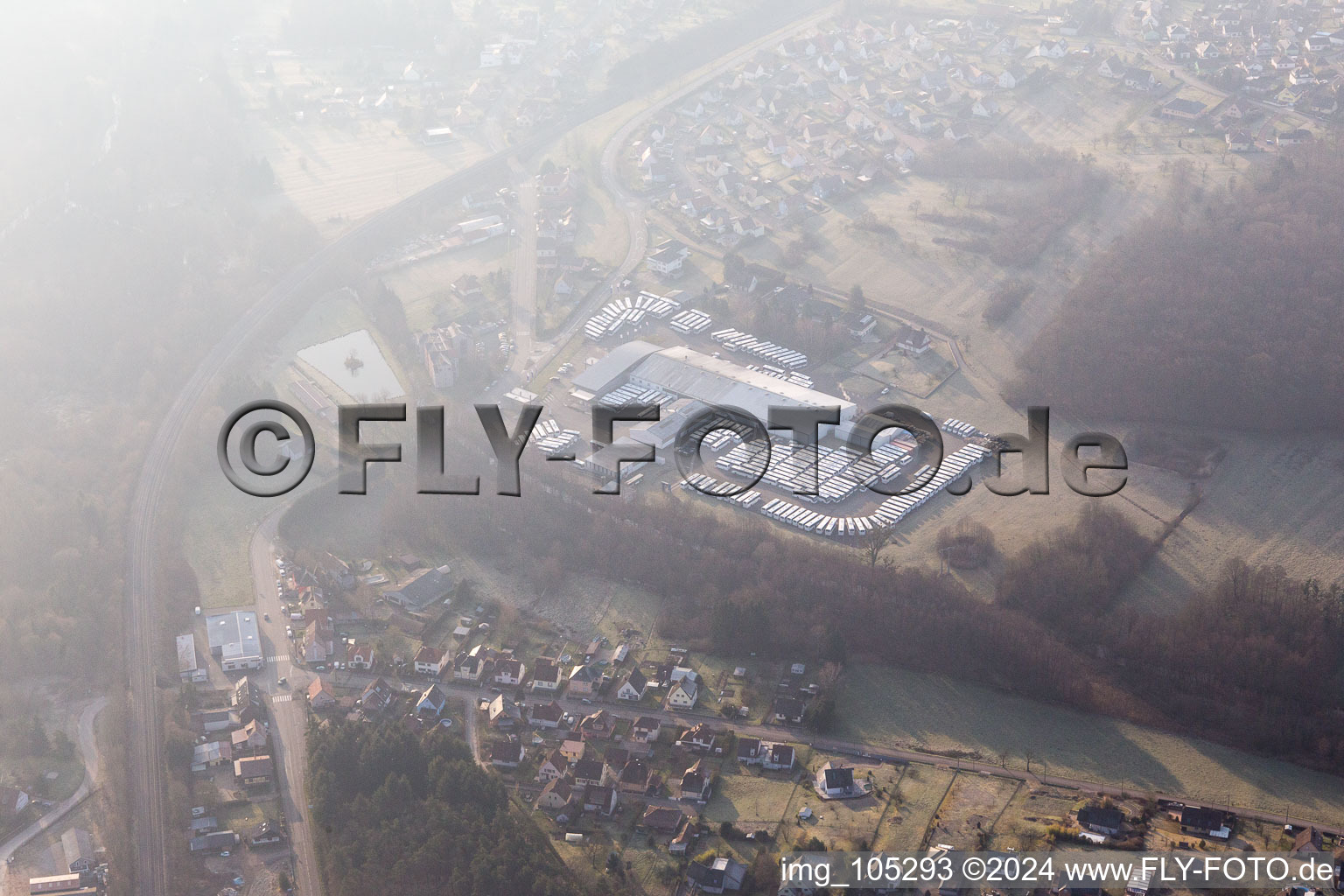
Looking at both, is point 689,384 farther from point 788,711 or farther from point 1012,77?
point 1012,77

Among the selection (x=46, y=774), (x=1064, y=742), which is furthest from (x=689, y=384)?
(x=46, y=774)

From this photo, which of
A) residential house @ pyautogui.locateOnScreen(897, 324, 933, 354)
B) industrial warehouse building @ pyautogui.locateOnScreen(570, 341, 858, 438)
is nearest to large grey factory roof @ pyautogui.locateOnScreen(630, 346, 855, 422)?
industrial warehouse building @ pyautogui.locateOnScreen(570, 341, 858, 438)

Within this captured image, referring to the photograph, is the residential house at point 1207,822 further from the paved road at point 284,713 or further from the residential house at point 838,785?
the paved road at point 284,713

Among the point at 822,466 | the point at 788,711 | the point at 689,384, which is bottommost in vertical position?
the point at 788,711

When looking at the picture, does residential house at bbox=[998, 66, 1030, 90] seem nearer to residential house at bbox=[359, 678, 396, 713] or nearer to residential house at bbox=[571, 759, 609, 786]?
residential house at bbox=[359, 678, 396, 713]

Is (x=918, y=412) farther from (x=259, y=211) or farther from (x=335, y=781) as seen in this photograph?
(x=259, y=211)
